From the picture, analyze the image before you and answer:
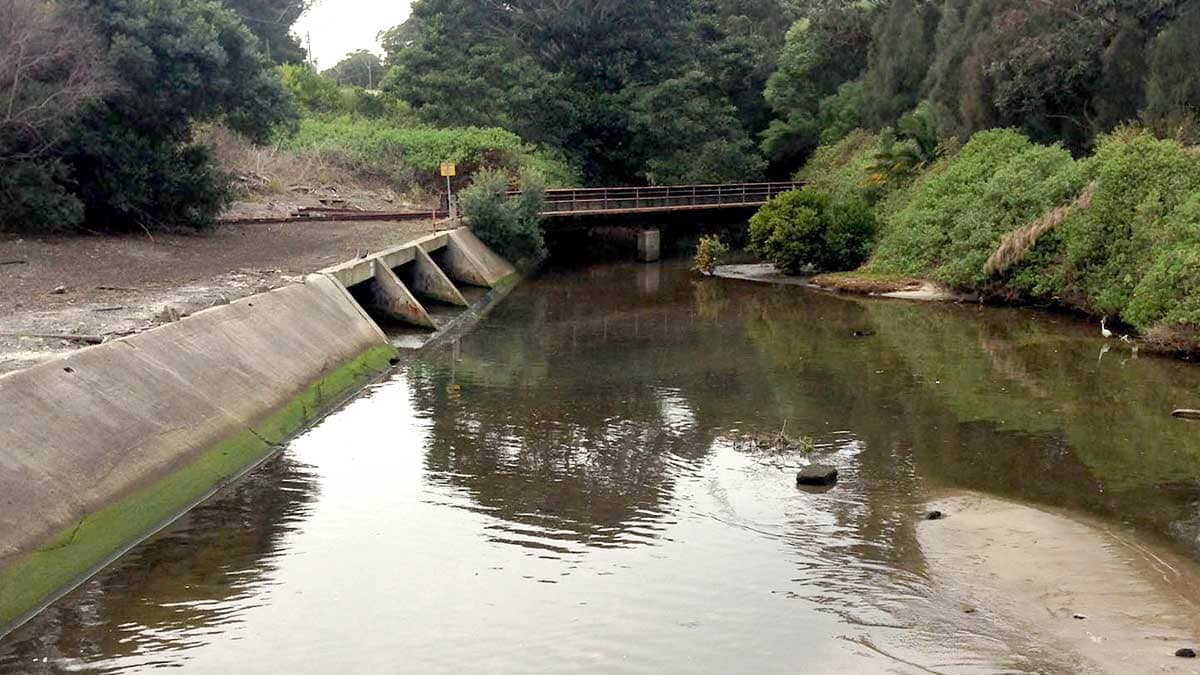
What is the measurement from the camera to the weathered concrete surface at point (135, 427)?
10.4m

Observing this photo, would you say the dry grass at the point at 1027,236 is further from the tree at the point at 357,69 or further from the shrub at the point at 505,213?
the tree at the point at 357,69

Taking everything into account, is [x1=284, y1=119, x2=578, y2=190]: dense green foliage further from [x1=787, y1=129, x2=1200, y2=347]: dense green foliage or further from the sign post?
[x1=787, y1=129, x2=1200, y2=347]: dense green foliage

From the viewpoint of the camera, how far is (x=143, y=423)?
42.9 feet

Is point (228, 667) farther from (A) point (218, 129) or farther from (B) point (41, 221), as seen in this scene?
(A) point (218, 129)

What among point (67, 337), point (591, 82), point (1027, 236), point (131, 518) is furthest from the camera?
point (591, 82)

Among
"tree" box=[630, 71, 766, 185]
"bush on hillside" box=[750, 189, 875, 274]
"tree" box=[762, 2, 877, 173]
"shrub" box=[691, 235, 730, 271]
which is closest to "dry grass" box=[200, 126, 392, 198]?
"tree" box=[630, 71, 766, 185]

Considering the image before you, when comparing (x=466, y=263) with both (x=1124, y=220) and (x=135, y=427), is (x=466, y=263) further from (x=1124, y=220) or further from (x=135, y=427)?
(x=135, y=427)

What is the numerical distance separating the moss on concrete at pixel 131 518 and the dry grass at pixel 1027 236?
1783 centimetres

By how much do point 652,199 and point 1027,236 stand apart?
2003 centimetres

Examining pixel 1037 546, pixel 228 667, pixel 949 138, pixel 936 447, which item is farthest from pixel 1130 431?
pixel 949 138

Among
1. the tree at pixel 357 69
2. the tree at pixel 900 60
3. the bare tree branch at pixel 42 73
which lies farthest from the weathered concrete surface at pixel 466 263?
the tree at pixel 357 69

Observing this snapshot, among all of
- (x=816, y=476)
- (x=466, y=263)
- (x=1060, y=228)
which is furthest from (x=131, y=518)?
(x=466, y=263)

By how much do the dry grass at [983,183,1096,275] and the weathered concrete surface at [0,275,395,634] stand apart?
16736mm

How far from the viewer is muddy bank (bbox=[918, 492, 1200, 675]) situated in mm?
9141
